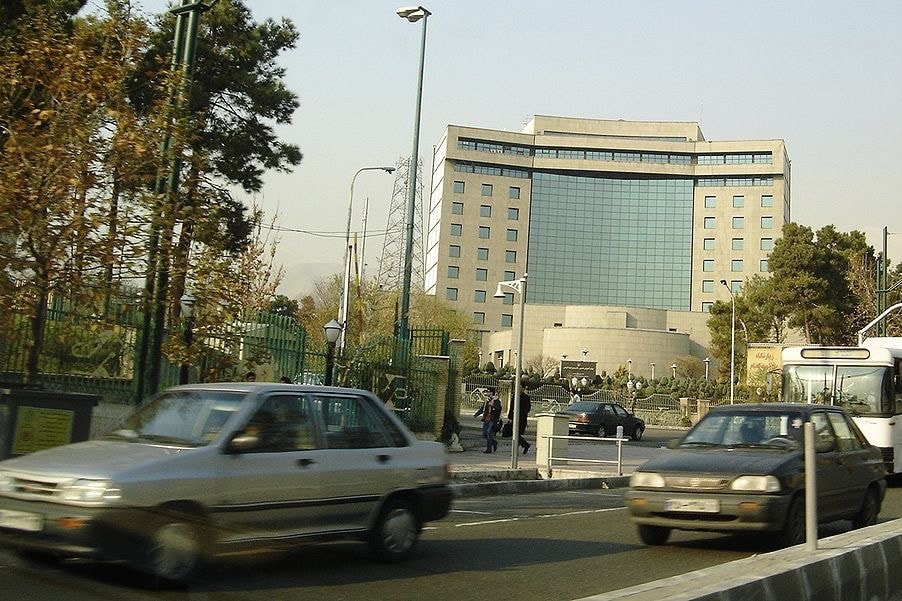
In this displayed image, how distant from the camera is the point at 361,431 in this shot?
922 cm

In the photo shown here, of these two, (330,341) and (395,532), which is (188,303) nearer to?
(395,532)

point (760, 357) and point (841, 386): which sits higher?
point (760, 357)

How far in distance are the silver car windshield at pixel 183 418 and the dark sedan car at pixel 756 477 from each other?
4743mm

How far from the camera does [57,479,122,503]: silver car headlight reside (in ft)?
23.0

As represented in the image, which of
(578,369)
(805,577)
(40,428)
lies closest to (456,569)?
(805,577)

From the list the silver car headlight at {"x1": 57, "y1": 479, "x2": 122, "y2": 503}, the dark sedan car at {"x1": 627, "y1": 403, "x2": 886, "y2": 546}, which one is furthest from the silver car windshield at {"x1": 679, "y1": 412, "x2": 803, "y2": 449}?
the silver car headlight at {"x1": 57, "y1": 479, "x2": 122, "y2": 503}

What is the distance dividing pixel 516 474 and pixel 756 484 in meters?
10.8

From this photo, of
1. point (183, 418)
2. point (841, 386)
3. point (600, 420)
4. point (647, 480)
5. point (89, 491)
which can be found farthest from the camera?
point (600, 420)

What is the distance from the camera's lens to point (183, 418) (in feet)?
27.4

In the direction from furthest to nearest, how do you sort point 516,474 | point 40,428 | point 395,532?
point 516,474
point 40,428
point 395,532

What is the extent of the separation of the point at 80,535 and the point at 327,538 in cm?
222

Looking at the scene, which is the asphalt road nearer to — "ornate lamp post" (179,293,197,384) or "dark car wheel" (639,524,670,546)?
"dark car wheel" (639,524,670,546)

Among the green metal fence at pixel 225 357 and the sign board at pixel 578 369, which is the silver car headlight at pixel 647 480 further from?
the sign board at pixel 578 369

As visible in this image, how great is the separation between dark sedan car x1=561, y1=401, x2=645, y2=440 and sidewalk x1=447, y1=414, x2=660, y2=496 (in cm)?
1100
